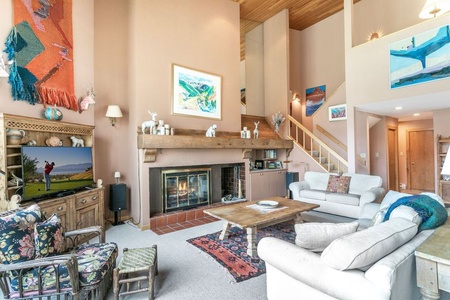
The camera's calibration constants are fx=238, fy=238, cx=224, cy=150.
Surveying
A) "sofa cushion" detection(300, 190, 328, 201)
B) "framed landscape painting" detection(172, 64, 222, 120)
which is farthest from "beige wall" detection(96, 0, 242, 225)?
"sofa cushion" detection(300, 190, 328, 201)

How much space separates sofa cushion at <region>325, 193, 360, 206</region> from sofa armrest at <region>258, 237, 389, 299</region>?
313 cm

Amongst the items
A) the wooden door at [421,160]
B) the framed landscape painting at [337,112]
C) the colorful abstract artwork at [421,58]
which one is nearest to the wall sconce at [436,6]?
the colorful abstract artwork at [421,58]

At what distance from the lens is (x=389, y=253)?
5.01ft

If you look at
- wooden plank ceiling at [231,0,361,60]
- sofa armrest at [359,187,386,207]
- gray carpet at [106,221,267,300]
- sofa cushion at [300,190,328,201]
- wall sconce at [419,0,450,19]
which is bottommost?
gray carpet at [106,221,267,300]

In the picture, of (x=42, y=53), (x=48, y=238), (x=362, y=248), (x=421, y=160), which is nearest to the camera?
(x=362, y=248)

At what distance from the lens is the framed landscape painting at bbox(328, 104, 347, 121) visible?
669 centimetres

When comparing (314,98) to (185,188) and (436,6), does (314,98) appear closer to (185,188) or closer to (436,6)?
(436,6)

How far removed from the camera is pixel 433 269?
1.43 meters

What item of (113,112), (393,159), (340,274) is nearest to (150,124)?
(113,112)

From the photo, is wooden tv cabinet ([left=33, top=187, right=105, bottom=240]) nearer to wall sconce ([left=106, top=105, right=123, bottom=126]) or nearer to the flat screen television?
the flat screen television

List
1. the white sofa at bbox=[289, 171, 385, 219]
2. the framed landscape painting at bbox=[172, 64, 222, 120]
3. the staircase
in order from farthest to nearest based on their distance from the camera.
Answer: the staircase → the framed landscape painting at bbox=[172, 64, 222, 120] → the white sofa at bbox=[289, 171, 385, 219]

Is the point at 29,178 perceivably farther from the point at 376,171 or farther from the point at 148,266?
the point at 376,171

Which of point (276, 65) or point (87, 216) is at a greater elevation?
point (276, 65)

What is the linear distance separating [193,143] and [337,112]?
455 centimetres
